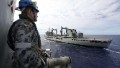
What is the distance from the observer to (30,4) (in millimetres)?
2229

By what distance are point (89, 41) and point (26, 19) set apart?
1981 inches

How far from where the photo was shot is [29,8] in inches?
87.4

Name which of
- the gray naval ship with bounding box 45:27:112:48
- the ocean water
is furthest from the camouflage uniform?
the gray naval ship with bounding box 45:27:112:48

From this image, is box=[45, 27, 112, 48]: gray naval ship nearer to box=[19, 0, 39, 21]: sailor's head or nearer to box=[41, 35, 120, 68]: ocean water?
box=[41, 35, 120, 68]: ocean water

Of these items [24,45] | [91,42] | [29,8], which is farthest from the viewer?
[91,42]

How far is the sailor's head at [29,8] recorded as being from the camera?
7.25 feet

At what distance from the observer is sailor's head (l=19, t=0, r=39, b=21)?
2.21 m

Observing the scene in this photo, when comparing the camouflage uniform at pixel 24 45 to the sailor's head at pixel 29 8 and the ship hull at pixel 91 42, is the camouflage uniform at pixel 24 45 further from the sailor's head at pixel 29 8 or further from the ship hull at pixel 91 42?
the ship hull at pixel 91 42

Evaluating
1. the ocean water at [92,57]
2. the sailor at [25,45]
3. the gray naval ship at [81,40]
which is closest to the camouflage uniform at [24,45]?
the sailor at [25,45]

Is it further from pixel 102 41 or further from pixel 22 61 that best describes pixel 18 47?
pixel 102 41

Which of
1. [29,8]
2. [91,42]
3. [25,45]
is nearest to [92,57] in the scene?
[91,42]

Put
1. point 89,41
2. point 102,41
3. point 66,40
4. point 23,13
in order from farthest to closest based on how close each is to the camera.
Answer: point 66,40 → point 89,41 → point 102,41 → point 23,13

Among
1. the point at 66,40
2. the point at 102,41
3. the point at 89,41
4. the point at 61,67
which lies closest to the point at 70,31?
the point at 66,40

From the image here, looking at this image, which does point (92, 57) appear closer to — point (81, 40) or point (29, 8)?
point (81, 40)
